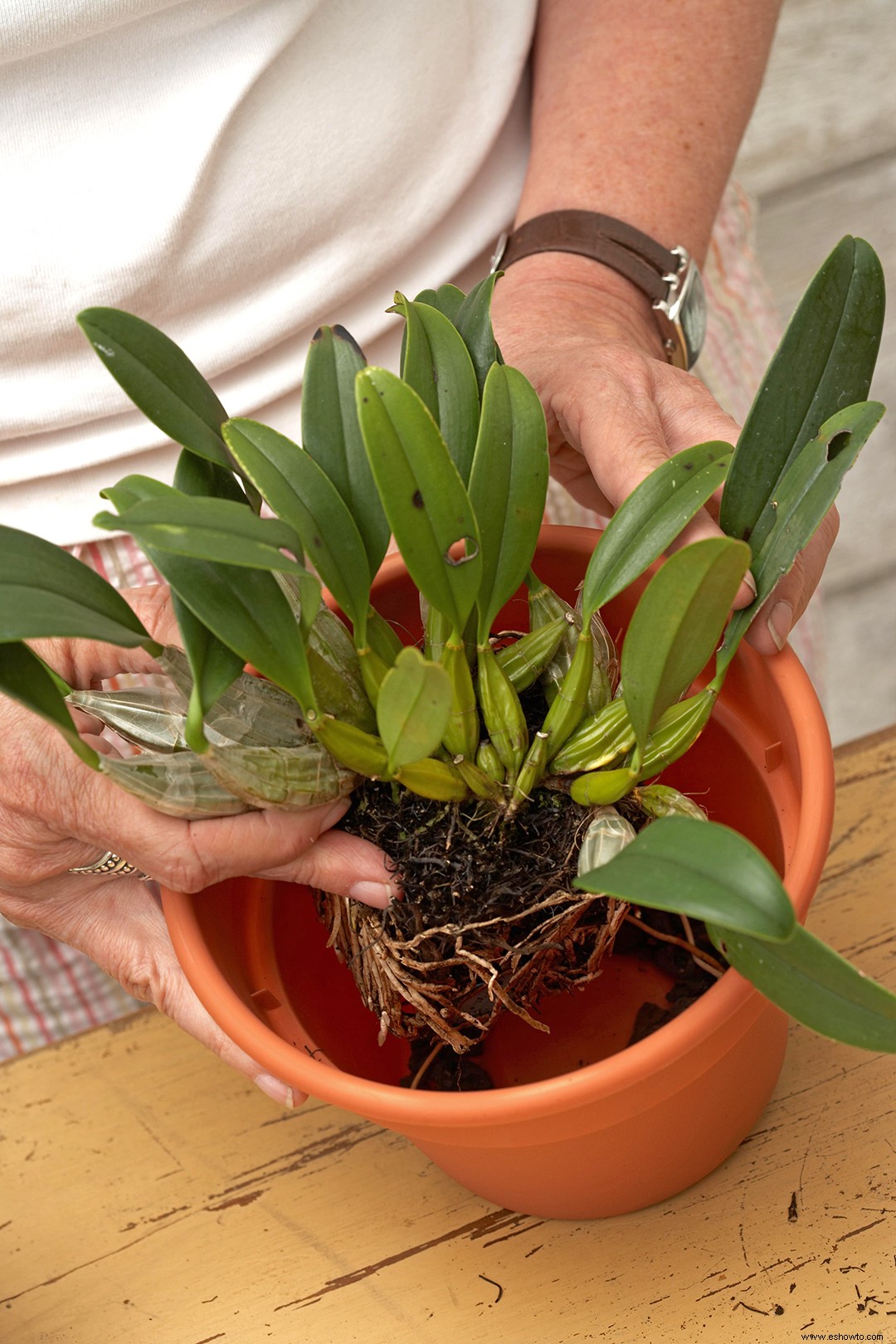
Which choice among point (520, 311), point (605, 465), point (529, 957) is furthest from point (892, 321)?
point (529, 957)

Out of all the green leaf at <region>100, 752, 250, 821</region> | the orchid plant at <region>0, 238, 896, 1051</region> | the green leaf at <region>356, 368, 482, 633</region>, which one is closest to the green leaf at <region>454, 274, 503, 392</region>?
the orchid plant at <region>0, 238, 896, 1051</region>

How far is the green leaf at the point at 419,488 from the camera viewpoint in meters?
0.43

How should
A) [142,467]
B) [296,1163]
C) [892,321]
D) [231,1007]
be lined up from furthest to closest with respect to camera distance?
[892,321]
[142,467]
[296,1163]
[231,1007]

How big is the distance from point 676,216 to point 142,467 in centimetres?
39

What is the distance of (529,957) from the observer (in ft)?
1.77

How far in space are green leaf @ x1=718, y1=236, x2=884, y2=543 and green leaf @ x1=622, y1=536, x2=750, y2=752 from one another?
3.4 inches

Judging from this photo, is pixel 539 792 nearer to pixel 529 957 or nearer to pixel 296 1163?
pixel 529 957

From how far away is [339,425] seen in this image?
509 mm

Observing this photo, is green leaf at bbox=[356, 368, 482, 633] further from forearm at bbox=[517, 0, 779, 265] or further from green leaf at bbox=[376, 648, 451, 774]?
forearm at bbox=[517, 0, 779, 265]

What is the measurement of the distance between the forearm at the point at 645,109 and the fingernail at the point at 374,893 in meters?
0.48

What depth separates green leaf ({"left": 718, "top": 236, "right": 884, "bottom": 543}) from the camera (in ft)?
1.62

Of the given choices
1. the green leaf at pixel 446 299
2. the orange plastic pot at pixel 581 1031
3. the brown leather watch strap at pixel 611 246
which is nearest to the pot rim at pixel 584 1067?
the orange plastic pot at pixel 581 1031

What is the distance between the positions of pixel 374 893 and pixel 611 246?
0.45m

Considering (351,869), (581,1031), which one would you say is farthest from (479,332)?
(581,1031)
